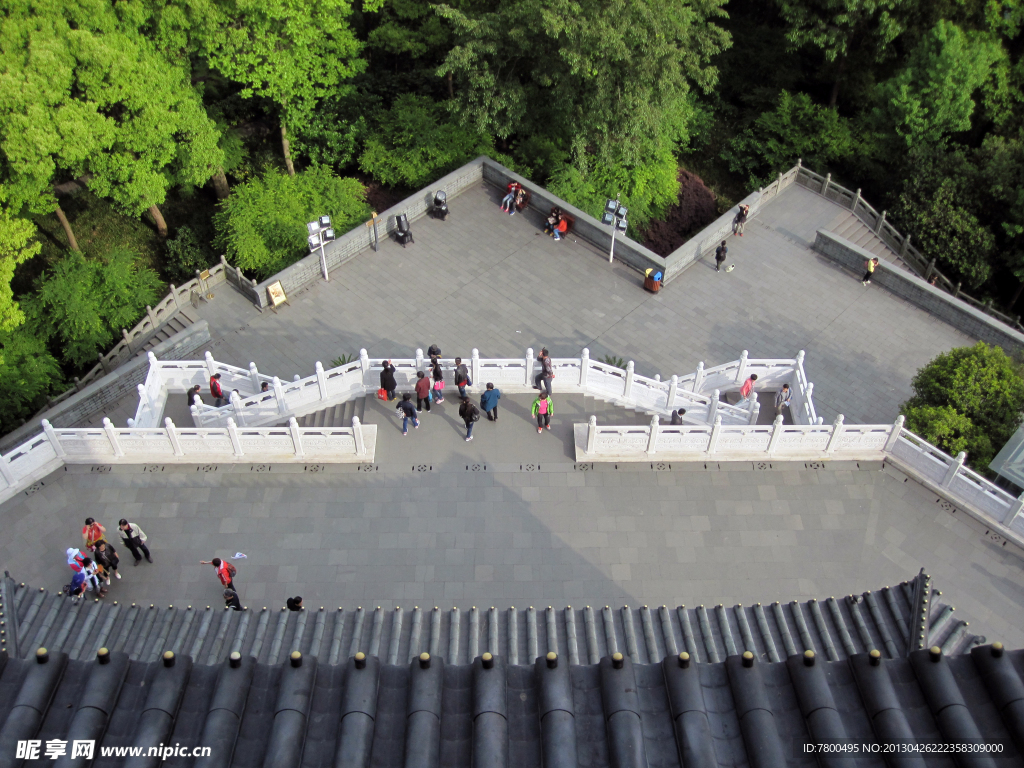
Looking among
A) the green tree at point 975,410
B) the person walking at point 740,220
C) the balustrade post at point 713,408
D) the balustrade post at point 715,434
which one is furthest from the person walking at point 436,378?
the person walking at point 740,220

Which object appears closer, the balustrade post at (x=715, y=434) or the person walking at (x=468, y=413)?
the balustrade post at (x=715, y=434)

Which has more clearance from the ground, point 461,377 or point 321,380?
point 321,380

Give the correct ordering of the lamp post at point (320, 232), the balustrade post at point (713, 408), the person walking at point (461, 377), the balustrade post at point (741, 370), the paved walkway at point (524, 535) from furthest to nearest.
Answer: the lamp post at point (320, 232) < the balustrade post at point (741, 370) < the balustrade post at point (713, 408) < the person walking at point (461, 377) < the paved walkway at point (524, 535)

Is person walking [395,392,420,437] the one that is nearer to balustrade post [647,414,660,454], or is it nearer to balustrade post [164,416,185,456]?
balustrade post [164,416,185,456]

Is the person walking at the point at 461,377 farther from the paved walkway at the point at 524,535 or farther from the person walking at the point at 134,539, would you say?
the person walking at the point at 134,539

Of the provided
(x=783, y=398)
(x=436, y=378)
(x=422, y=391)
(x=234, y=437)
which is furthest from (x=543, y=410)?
(x=234, y=437)

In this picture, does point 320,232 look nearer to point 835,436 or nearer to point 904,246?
point 835,436
